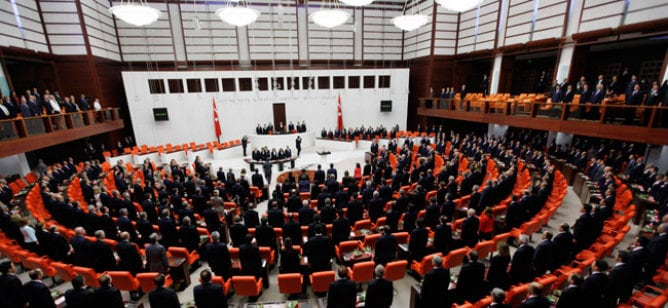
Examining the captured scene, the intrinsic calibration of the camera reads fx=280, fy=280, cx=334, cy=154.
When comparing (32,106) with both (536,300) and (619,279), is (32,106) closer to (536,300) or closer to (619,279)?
(536,300)

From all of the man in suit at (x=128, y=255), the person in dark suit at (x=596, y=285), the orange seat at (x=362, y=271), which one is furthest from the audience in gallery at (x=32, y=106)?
the person in dark suit at (x=596, y=285)

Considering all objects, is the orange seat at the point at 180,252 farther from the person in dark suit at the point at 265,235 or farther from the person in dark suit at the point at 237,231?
the person in dark suit at the point at 265,235

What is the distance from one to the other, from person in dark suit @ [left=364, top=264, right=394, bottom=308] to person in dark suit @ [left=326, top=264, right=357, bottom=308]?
20 centimetres

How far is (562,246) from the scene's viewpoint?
4.68 m

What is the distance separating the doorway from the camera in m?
19.7

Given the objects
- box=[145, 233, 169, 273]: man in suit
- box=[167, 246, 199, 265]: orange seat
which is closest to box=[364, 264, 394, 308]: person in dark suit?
box=[145, 233, 169, 273]: man in suit

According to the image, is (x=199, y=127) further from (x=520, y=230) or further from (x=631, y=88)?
(x=631, y=88)

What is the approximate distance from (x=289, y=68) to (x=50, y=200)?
1487 cm

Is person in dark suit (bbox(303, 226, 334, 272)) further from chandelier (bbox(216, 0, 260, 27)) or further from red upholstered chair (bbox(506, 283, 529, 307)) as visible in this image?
chandelier (bbox(216, 0, 260, 27))

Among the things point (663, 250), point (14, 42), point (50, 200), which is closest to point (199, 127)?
point (14, 42)

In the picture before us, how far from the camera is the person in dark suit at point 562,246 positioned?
4617mm

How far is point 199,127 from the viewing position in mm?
18609

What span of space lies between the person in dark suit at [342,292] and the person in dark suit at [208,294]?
1.38m

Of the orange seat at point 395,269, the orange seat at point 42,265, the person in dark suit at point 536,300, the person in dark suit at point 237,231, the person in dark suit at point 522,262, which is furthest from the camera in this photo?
the person in dark suit at point 237,231
